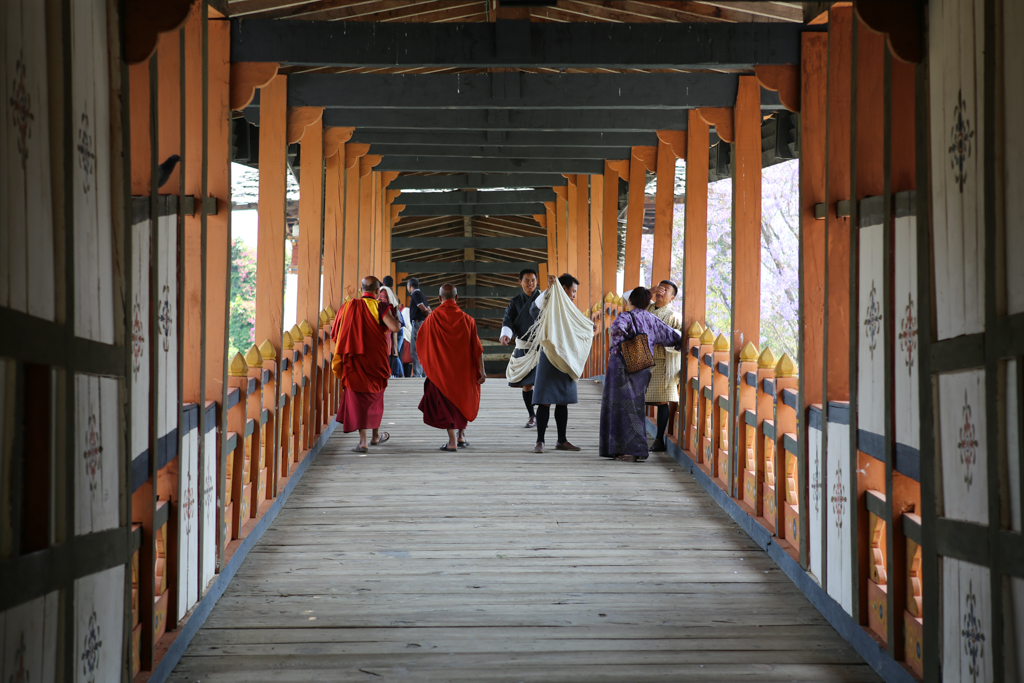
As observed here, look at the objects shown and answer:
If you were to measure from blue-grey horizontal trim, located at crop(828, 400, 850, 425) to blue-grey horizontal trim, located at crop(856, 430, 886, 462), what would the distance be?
0.15 meters

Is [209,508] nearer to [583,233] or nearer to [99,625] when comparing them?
[99,625]

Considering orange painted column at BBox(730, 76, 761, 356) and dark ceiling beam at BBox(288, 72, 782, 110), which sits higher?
dark ceiling beam at BBox(288, 72, 782, 110)

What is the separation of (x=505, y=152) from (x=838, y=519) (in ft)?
25.3

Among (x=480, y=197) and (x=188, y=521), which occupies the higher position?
(x=480, y=197)

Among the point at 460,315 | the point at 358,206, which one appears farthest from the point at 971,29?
the point at 358,206

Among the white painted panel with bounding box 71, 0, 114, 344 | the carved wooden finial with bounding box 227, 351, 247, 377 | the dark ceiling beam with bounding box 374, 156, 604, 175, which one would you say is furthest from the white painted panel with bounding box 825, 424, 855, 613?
the dark ceiling beam with bounding box 374, 156, 604, 175

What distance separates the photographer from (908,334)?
3105 mm

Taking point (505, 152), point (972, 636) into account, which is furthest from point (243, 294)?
point (972, 636)

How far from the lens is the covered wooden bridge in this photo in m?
2.28

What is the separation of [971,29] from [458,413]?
5.30 m

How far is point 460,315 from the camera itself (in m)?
7.18

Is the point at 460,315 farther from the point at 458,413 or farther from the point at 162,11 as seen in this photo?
the point at 162,11

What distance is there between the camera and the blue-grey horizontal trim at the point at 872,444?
10.8ft

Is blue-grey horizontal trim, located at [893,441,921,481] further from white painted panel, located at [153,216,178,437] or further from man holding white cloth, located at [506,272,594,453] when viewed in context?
man holding white cloth, located at [506,272,594,453]
